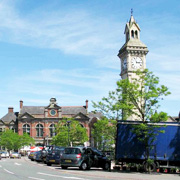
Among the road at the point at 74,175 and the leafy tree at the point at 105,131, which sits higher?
the leafy tree at the point at 105,131

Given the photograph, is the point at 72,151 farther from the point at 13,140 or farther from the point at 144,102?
the point at 13,140

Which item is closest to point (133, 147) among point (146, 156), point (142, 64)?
point (146, 156)

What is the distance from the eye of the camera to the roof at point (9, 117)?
91.4m

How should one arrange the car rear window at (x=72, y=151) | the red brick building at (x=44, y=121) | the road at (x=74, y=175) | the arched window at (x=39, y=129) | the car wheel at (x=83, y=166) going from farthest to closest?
the arched window at (x=39, y=129) < the red brick building at (x=44, y=121) < the car rear window at (x=72, y=151) < the car wheel at (x=83, y=166) < the road at (x=74, y=175)

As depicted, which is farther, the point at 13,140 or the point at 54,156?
the point at 13,140

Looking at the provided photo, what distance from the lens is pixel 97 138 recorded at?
142 ft

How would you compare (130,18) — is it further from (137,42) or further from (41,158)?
(41,158)

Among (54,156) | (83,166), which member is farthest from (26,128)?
(83,166)

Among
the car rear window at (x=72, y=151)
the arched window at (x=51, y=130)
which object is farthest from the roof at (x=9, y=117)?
the car rear window at (x=72, y=151)

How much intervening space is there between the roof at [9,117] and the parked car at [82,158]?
70570mm

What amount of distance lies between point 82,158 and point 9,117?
73.1 meters

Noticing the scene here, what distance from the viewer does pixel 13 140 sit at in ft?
259

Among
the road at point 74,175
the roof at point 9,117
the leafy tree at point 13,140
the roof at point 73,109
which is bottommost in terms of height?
the leafy tree at point 13,140

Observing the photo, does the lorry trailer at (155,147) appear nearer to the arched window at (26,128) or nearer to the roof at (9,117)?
the arched window at (26,128)
